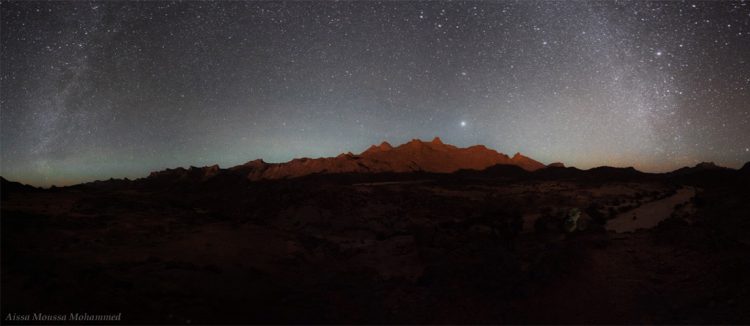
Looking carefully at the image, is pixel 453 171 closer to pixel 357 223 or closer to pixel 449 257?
pixel 357 223

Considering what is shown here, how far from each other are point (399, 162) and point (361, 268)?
50458 mm

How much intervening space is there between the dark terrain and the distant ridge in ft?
119

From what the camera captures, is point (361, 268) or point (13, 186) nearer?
point (361, 268)

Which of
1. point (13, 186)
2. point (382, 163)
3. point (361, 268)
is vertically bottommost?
point (361, 268)

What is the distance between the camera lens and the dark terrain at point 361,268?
895cm

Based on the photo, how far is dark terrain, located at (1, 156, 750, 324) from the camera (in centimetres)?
895

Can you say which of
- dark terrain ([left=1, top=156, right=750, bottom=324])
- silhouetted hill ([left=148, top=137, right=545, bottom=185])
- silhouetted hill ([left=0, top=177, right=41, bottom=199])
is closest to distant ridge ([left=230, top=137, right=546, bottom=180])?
silhouetted hill ([left=148, top=137, right=545, bottom=185])

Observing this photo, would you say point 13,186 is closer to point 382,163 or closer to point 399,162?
point 382,163

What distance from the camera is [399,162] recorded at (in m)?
63.5

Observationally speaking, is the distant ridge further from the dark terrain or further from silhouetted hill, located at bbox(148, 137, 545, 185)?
the dark terrain

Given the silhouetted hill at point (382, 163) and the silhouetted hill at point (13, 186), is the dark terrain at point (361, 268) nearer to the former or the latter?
the silhouetted hill at point (13, 186)

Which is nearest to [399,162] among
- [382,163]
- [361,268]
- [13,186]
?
[382,163]

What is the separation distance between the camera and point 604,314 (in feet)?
32.0

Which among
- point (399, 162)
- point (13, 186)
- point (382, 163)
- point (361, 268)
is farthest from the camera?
point (399, 162)
